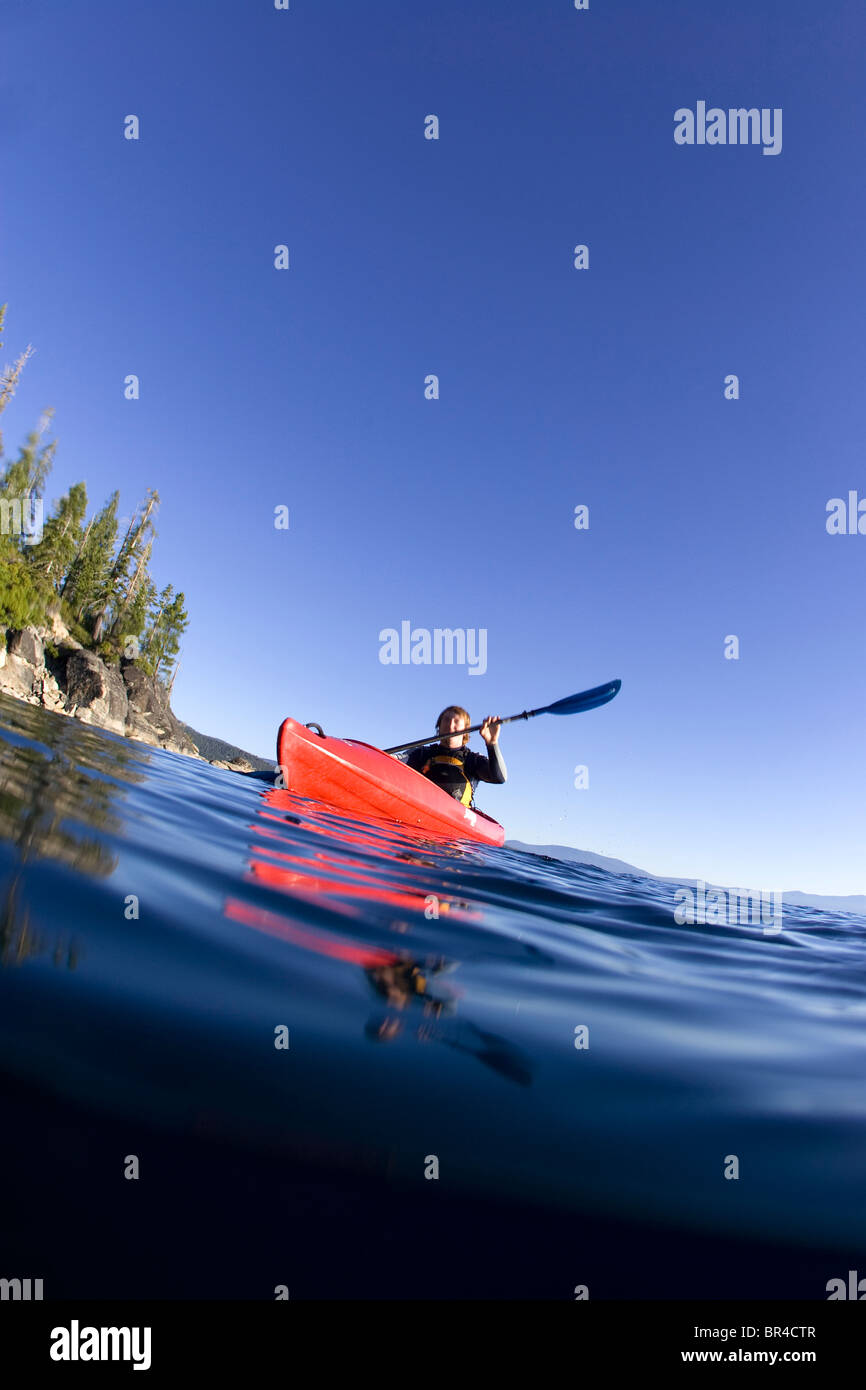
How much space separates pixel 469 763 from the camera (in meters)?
11.3

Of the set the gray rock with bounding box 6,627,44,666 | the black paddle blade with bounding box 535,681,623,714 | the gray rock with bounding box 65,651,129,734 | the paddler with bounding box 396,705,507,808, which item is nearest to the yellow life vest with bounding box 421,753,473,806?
the paddler with bounding box 396,705,507,808

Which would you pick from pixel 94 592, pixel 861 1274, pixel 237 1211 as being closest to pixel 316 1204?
pixel 237 1211

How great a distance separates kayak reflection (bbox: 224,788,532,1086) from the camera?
6.63ft

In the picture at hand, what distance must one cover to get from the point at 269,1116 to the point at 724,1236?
105cm

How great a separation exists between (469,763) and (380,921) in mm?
7992

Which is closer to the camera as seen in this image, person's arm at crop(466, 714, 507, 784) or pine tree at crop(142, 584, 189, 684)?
person's arm at crop(466, 714, 507, 784)

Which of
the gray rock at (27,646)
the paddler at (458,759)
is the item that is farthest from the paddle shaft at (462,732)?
the gray rock at (27,646)

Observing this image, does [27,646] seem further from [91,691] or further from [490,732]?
[490,732]

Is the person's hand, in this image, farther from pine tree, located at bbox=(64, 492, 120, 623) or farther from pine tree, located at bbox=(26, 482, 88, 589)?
pine tree, located at bbox=(64, 492, 120, 623)

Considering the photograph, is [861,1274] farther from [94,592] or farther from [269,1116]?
[94,592]

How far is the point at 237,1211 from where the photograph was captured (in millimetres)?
1081

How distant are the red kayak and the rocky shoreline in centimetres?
2896

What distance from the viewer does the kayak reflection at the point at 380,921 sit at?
2.02 m
